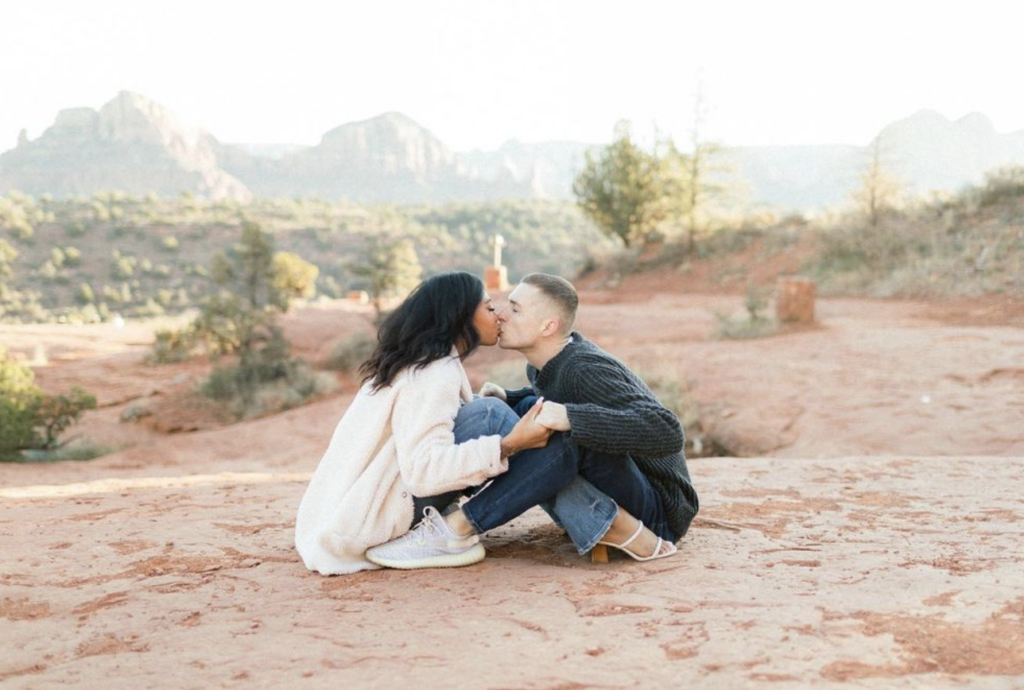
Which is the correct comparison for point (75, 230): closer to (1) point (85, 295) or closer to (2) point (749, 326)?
(1) point (85, 295)

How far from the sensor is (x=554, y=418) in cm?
293

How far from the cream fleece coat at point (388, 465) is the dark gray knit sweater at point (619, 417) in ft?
1.06

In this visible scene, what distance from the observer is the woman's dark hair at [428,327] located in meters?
3.04

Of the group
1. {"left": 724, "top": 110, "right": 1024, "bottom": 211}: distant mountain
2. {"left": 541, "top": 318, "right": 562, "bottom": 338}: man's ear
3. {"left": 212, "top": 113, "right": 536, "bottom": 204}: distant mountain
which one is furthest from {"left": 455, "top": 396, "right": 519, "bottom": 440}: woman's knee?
{"left": 212, "top": 113, "right": 536, "bottom": 204}: distant mountain

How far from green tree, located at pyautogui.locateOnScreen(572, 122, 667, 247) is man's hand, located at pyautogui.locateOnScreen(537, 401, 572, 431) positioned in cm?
2752

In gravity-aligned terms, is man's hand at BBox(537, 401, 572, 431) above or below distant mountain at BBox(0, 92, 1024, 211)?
below

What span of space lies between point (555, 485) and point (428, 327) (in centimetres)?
72

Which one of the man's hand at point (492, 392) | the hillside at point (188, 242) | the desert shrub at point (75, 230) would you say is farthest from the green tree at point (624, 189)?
the man's hand at point (492, 392)

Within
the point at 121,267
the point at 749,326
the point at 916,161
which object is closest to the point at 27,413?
the point at 749,326

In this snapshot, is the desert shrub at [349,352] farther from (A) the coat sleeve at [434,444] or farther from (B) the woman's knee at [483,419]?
(A) the coat sleeve at [434,444]

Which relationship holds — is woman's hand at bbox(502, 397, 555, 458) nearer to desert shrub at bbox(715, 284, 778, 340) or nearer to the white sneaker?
the white sneaker

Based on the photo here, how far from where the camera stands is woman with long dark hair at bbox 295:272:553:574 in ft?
9.70

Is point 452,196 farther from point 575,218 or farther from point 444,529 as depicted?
point 444,529

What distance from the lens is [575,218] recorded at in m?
52.6
